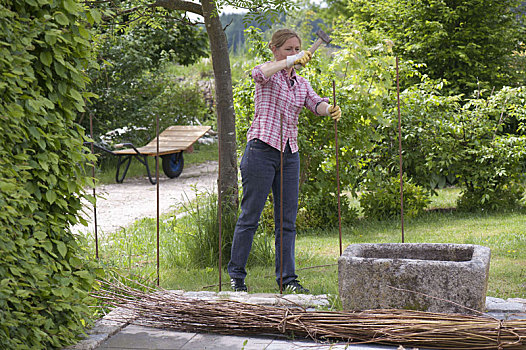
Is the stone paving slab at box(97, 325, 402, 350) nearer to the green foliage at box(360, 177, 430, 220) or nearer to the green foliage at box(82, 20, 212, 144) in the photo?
the green foliage at box(360, 177, 430, 220)

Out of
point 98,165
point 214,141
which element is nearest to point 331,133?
point 98,165

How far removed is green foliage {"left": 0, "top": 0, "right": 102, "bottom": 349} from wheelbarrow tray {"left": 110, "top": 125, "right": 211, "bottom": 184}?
7.29 metres

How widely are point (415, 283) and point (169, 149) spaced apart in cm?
781

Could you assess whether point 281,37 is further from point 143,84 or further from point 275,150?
point 143,84

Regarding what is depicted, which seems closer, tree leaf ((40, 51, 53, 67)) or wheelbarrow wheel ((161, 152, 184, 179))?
tree leaf ((40, 51, 53, 67))

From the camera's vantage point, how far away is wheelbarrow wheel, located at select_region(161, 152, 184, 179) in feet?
35.0

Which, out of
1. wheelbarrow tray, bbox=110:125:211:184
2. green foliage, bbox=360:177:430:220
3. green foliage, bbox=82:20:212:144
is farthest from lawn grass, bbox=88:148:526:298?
green foliage, bbox=82:20:212:144

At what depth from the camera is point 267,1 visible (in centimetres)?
409

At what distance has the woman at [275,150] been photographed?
3842mm

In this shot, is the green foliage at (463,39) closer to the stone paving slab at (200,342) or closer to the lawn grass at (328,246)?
the lawn grass at (328,246)

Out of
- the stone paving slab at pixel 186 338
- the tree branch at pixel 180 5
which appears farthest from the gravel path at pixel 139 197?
the stone paving slab at pixel 186 338

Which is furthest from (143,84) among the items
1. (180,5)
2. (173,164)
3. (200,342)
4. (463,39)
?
(200,342)

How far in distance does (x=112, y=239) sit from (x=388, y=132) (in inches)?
142

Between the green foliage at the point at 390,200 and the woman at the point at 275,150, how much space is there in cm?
319
